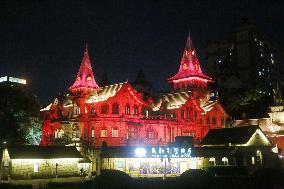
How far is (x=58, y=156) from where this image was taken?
2181 inches

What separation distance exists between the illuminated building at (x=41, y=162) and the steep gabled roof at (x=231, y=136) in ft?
64.6

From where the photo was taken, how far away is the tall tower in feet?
284

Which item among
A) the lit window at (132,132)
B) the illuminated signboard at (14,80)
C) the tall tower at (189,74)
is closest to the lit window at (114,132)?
the lit window at (132,132)

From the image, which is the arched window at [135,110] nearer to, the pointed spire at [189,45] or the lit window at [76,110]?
the lit window at [76,110]

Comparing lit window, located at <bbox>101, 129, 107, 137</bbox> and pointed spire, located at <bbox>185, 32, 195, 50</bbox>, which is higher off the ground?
pointed spire, located at <bbox>185, 32, 195, 50</bbox>

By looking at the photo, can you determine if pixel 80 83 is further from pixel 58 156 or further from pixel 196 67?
pixel 196 67

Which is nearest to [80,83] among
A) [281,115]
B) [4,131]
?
[4,131]

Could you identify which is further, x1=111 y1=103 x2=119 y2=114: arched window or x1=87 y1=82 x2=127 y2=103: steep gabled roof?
x1=87 y1=82 x2=127 y2=103: steep gabled roof

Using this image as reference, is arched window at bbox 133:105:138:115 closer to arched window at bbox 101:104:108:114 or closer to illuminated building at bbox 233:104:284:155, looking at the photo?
arched window at bbox 101:104:108:114

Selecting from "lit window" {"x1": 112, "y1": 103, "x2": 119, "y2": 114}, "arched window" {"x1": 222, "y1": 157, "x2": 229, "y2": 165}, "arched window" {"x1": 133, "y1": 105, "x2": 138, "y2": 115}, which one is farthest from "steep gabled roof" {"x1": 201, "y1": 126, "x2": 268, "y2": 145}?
"lit window" {"x1": 112, "y1": 103, "x2": 119, "y2": 114}

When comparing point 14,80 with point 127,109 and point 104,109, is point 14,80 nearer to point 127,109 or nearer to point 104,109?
point 104,109

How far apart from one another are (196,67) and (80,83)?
1056 inches

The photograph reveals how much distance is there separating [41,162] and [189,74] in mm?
40878

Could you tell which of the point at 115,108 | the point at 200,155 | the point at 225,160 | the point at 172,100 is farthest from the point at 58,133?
the point at 225,160
